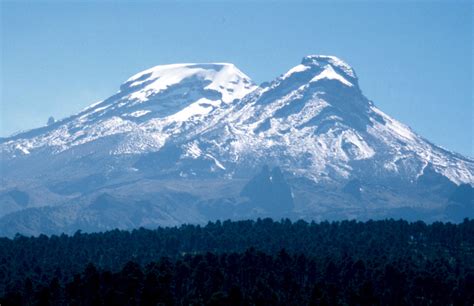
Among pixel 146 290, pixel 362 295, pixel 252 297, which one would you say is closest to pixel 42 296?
pixel 146 290

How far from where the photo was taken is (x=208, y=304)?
7283 inches

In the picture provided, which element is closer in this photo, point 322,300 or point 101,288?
point 322,300

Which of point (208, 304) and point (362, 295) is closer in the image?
point (208, 304)

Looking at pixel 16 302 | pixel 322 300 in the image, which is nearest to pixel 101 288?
pixel 16 302

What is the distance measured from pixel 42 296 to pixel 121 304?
14879 millimetres

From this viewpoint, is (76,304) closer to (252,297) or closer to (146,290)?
(146,290)

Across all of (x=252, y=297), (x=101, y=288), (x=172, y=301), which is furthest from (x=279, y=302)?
(x=101, y=288)

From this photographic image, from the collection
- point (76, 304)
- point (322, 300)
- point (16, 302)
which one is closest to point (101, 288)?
point (76, 304)

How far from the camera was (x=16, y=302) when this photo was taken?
17888cm

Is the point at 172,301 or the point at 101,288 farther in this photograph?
the point at 101,288

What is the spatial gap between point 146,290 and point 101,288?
1880 cm

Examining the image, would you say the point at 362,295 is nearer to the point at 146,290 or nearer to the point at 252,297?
the point at 252,297

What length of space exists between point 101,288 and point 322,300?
1781 inches

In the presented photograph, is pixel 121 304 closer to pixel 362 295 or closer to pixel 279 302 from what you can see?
pixel 279 302
